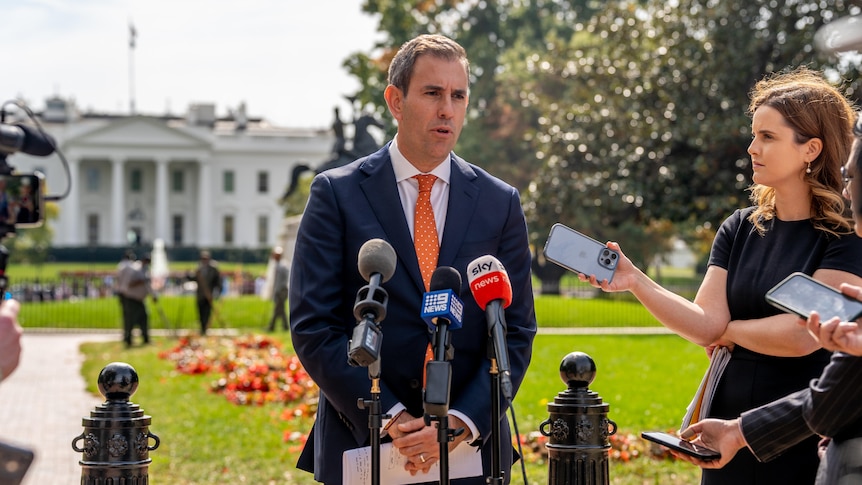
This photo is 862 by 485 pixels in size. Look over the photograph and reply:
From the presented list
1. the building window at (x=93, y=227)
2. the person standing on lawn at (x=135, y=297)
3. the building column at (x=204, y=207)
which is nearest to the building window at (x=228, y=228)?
the building column at (x=204, y=207)

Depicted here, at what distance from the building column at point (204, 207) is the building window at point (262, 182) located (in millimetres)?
4759

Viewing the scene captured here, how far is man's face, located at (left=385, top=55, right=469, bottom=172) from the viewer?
12.4 feet

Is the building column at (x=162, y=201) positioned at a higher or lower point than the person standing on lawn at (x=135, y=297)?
lower

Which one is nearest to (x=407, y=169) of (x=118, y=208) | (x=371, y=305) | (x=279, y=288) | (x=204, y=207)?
(x=371, y=305)

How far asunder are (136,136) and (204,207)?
910 centimetres

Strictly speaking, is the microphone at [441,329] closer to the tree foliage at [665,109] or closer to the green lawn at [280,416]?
the green lawn at [280,416]

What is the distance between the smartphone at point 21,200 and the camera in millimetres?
3844

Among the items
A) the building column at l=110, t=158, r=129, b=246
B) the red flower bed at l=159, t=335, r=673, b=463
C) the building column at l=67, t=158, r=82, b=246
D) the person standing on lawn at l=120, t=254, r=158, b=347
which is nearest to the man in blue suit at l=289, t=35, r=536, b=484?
the red flower bed at l=159, t=335, r=673, b=463

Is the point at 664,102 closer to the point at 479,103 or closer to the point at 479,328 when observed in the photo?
the point at 479,328

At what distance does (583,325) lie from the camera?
26688 millimetres

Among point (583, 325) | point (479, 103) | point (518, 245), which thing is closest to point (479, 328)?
point (518, 245)

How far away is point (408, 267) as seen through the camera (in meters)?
3.73

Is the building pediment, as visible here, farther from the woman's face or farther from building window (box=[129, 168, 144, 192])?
the woman's face

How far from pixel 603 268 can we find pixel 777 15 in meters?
19.9
